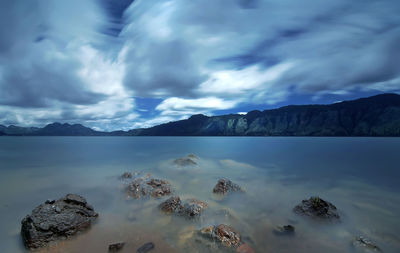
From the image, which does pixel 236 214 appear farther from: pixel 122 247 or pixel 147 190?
pixel 147 190

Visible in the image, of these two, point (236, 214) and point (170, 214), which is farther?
point (236, 214)

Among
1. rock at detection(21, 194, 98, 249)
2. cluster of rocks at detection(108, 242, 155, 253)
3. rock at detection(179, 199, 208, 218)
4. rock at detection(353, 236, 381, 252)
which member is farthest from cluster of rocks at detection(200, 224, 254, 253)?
rock at detection(21, 194, 98, 249)

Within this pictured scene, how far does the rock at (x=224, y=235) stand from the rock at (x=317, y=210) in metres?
5.55

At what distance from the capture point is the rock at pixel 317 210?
35.8ft

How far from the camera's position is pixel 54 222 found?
8617 mm

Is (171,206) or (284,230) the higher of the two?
(171,206)

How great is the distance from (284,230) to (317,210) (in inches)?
128

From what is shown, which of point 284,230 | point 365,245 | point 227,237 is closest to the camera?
point 365,245

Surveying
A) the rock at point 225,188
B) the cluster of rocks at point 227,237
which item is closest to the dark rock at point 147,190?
the rock at point 225,188

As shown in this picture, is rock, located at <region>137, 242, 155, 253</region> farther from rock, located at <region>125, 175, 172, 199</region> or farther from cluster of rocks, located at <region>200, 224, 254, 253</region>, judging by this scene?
rock, located at <region>125, 175, 172, 199</region>

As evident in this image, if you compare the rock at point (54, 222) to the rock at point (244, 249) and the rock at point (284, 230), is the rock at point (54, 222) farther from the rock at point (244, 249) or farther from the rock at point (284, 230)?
the rock at point (284, 230)

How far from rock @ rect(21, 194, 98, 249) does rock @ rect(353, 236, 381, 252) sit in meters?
13.2

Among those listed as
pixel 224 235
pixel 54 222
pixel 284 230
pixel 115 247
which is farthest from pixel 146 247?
pixel 284 230

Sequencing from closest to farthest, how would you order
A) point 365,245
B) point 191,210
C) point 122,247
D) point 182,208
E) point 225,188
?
point 122,247 → point 365,245 → point 191,210 → point 182,208 → point 225,188
